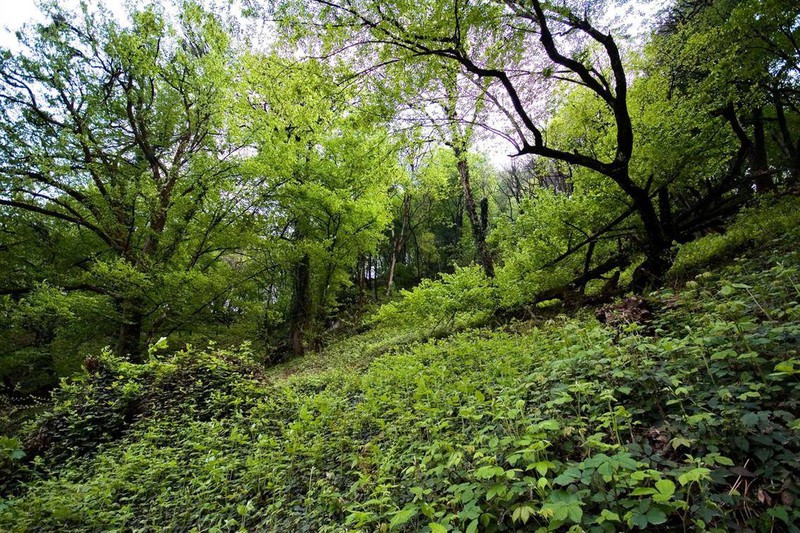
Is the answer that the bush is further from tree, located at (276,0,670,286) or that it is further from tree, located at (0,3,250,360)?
tree, located at (0,3,250,360)

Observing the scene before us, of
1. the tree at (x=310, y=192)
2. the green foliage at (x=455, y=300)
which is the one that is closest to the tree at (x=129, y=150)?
the tree at (x=310, y=192)

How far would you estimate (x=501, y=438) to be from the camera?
2555 millimetres

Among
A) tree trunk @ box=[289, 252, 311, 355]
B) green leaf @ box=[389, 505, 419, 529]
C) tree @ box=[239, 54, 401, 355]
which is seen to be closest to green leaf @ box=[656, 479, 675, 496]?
green leaf @ box=[389, 505, 419, 529]

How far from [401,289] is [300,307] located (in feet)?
27.0

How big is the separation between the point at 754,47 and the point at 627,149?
4.82 m

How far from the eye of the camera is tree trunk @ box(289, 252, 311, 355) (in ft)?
49.1

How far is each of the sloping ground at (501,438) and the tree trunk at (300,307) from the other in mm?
8165

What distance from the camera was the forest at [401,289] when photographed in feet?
7.21

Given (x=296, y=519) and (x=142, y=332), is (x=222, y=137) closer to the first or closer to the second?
(x=142, y=332)

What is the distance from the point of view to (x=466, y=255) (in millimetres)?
26234

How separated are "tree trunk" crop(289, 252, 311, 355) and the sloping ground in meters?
8.17

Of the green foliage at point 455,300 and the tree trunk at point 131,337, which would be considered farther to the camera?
the tree trunk at point 131,337

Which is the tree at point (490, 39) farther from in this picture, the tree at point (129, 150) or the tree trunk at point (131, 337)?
the tree trunk at point (131, 337)

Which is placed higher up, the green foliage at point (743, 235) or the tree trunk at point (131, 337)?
the tree trunk at point (131, 337)
